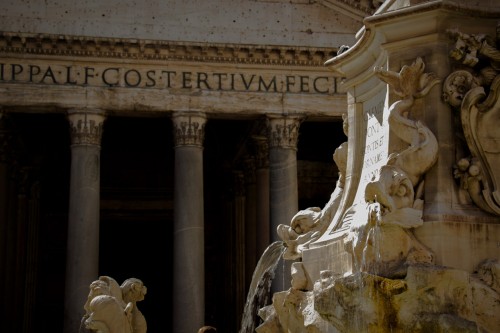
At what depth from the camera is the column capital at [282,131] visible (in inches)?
1030

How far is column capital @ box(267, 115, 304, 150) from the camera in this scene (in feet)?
85.9

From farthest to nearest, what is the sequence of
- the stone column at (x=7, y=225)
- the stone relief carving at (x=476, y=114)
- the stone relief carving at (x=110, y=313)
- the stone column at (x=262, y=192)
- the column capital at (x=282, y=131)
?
the stone column at (x=262, y=192) < the stone column at (x=7, y=225) < the column capital at (x=282, y=131) < the stone relief carving at (x=110, y=313) < the stone relief carving at (x=476, y=114)

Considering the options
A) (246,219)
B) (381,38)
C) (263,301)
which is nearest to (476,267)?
(381,38)

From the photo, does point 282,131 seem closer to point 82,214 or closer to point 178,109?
point 178,109

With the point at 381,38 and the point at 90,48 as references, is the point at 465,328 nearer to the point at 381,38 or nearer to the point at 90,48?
the point at 381,38

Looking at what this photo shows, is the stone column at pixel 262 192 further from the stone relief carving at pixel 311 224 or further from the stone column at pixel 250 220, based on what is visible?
the stone relief carving at pixel 311 224

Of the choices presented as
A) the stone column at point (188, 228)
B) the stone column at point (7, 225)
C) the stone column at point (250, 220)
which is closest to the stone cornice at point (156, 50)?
the stone column at point (188, 228)

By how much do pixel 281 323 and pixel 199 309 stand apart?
16.0 meters

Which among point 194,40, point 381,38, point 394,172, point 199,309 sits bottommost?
point 199,309

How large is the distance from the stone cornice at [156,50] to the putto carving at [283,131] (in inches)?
56.4

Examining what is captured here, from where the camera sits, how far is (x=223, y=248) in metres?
34.0

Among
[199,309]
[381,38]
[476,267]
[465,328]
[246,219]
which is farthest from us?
[246,219]

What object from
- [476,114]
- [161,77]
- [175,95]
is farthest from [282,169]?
[476,114]

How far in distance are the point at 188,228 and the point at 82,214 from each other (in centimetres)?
250
